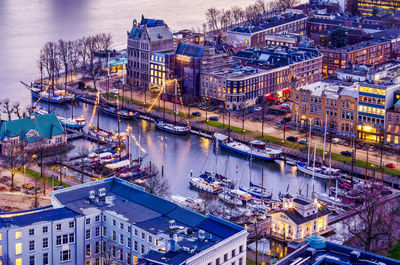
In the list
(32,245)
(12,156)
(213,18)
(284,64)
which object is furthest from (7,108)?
(213,18)

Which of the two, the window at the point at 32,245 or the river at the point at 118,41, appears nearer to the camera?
the window at the point at 32,245

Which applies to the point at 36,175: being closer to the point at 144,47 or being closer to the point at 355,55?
the point at 144,47

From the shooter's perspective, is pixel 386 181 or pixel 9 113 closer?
pixel 386 181

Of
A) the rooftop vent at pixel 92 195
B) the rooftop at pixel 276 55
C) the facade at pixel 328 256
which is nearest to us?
the facade at pixel 328 256

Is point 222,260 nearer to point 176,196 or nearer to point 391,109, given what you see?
point 176,196

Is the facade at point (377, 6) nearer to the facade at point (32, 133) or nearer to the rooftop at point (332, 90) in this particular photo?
the rooftop at point (332, 90)

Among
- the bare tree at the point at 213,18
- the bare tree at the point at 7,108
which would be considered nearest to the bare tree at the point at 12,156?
the bare tree at the point at 7,108

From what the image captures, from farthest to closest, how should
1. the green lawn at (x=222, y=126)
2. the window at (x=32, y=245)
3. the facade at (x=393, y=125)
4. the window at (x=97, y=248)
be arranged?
the green lawn at (x=222, y=126) → the facade at (x=393, y=125) → the window at (x=97, y=248) → the window at (x=32, y=245)

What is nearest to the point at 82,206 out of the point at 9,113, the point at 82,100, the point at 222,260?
the point at 222,260
